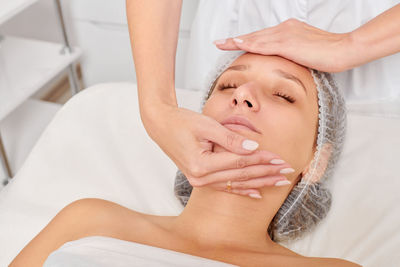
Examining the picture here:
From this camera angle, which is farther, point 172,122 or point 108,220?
point 108,220

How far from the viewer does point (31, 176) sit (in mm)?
1482

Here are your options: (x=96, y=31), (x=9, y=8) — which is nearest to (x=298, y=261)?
(x=9, y=8)

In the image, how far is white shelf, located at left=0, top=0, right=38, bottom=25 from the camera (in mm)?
1736

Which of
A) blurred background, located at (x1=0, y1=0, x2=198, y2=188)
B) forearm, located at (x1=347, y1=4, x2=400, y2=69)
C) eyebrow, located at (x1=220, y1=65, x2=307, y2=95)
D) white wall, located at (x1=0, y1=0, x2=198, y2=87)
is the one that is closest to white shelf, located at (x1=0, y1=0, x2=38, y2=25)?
blurred background, located at (x1=0, y1=0, x2=198, y2=188)

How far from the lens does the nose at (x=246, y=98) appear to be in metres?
1.10

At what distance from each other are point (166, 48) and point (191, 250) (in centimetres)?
51

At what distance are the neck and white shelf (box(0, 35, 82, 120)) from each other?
105cm

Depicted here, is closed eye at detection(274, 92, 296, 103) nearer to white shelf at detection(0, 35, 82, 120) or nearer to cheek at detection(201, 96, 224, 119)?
cheek at detection(201, 96, 224, 119)

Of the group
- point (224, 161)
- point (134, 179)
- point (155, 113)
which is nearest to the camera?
point (224, 161)

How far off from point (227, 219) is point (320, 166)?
296 mm

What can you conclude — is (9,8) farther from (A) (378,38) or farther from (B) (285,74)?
(A) (378,38)

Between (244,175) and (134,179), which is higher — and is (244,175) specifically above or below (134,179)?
above

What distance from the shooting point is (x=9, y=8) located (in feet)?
5.80

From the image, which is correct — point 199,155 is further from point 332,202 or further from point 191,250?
point 332,202
